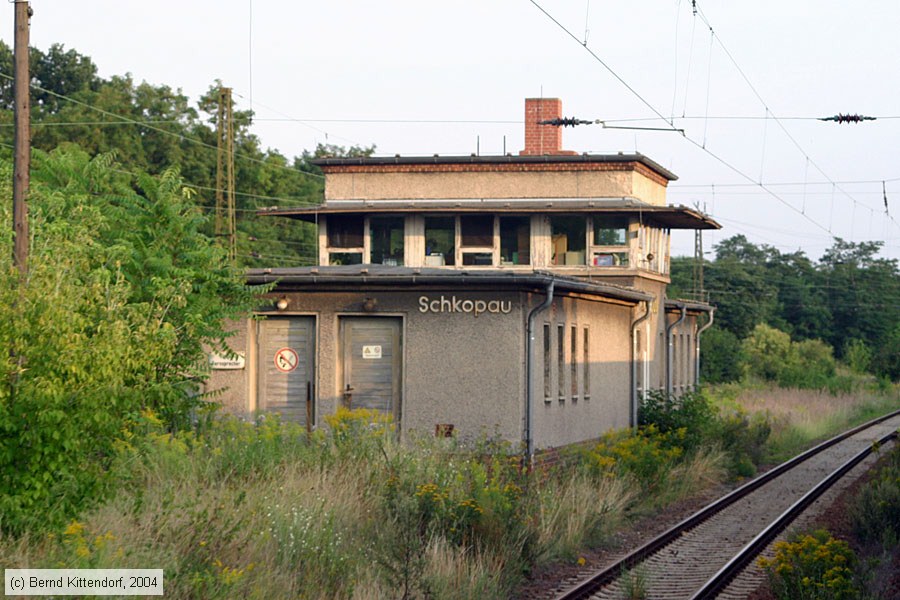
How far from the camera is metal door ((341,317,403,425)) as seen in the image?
64.4 feet

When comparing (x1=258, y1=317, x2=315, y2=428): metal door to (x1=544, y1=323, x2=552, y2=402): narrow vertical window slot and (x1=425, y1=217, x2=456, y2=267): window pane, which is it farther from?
(x1=425, y1=217, x2=456, y2=267): window pane

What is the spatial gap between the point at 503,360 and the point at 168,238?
18.4 feet

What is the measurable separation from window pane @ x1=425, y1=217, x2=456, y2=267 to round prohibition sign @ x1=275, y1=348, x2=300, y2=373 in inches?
560

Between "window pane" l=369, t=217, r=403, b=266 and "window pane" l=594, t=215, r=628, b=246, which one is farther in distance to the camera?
"window pane" l=369, t=217, r=403, b=266

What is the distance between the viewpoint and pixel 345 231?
35.0 meters

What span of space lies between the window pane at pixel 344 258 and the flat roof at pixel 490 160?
9.65ft

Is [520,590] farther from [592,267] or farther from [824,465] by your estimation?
[592,267]

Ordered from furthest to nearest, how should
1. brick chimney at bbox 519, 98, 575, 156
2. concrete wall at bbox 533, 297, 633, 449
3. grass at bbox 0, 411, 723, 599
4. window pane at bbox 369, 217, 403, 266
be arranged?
brick chimney at bbox 519, 98, 575, 156 → window pane at bbox 369, 217, 403, 266 → concrete wall at bbox 533, 297, 633, 449 → grass at bbox 0, 411, 723, 599

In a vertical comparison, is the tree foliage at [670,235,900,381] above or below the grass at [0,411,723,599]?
above

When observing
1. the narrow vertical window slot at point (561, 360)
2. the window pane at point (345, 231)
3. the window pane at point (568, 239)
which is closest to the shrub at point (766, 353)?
the window pane at point (568, 239)

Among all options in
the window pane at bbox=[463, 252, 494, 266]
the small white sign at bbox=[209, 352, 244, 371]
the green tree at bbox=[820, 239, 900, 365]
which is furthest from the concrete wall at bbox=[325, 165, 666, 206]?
the green tree at bbox=[820, 239, 900, 365]

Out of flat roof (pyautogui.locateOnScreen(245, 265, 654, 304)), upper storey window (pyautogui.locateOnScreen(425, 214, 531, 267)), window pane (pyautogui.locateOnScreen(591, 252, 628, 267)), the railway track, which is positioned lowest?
the railway track

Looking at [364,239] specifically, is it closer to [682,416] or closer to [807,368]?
[682,416]

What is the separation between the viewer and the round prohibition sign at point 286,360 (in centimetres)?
1998
